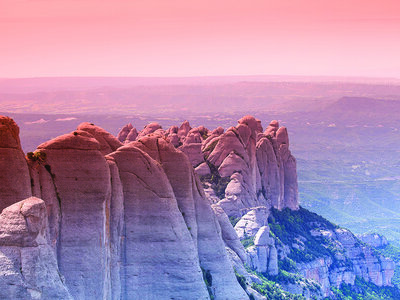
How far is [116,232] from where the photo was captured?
44.1 m

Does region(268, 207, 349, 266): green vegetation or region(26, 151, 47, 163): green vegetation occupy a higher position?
region(26, 151, 47, 163): green vegetation

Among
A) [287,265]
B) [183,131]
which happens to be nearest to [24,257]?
[287,265]

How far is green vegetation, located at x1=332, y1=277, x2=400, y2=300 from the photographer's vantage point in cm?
10638

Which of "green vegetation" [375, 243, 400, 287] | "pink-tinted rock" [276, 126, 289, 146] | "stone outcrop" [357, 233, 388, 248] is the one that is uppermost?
"pink-tinted rock" [276, 126, 289, 146]

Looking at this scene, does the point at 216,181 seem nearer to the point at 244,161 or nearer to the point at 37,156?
the point at 244,161

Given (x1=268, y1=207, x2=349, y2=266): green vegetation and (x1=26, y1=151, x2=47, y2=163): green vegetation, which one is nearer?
(x1=26, y1=151, x2=47, y2=163): green vegetation

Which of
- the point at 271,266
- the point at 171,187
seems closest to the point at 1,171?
the point at 171,187

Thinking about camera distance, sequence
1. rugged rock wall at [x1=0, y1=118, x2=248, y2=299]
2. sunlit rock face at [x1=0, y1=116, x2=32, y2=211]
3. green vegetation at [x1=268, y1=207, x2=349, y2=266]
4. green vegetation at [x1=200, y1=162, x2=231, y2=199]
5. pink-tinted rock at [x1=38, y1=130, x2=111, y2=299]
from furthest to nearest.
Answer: green vegetation at [x1=268, y1=207, x2=349, y2=266], green vegetation at [x1=200, y1=162, x2=231, y2=199], pink-tinted rock at [x1=38, y1=130, x2=111, y2=299], sunlit rock face at [x1=0, y1=116, x2=32, y2=211], rugged rock wall at [x1=0, y1=118, x2=248, y2=299]

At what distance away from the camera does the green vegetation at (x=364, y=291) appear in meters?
106

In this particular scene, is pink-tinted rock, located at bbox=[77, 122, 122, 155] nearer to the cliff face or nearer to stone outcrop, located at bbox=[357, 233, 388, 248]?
the cliff face

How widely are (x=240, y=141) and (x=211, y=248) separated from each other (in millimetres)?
53126

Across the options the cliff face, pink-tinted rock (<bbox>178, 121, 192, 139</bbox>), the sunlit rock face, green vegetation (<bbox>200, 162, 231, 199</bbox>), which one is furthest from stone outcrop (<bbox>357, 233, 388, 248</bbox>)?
the sunlit rock face

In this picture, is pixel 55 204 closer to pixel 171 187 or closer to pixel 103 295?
pixel 103 295

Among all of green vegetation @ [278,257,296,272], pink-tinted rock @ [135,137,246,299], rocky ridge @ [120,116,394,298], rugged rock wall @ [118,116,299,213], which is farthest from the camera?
rugged rock wall @ [118,116,299,213]
